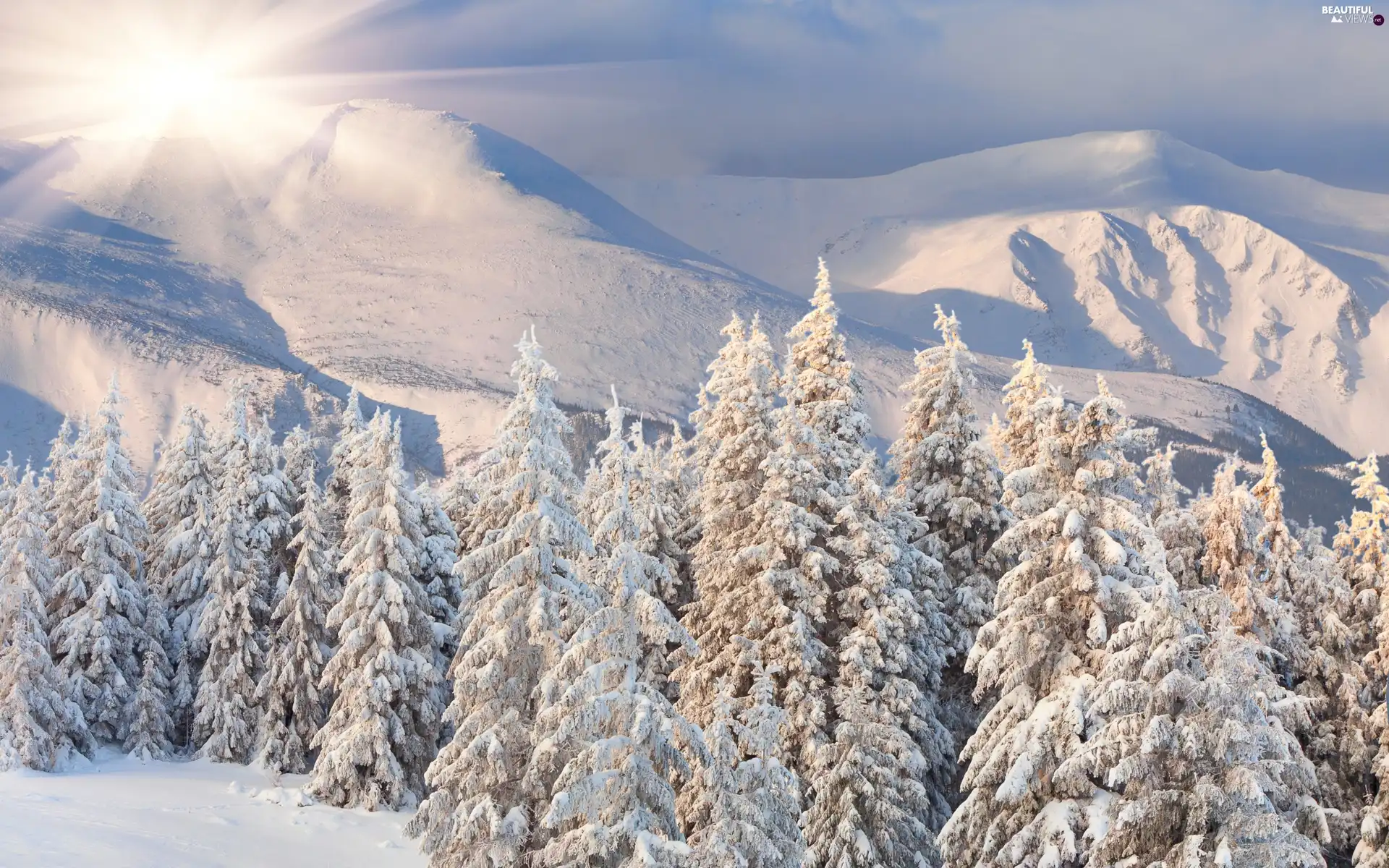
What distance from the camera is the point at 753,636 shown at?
2942 cm

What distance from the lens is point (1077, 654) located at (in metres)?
→ 25.8

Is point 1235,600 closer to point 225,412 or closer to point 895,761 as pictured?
point 895,761

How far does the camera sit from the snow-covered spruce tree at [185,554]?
141 ft

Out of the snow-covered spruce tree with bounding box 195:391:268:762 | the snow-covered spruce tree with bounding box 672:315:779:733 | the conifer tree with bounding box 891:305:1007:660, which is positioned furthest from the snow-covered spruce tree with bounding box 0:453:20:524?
the conifer tree with bounding box 891:305:1007:660

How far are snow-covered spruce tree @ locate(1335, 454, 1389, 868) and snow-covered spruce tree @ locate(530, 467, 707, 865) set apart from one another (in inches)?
697

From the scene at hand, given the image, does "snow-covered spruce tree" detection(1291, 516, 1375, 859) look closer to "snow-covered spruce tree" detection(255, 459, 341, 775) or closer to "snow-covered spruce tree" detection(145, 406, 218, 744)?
"snow-covered spruce tree" detection(255, 459, 341, 775)

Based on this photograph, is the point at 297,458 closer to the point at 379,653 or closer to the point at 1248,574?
the point at 379,653

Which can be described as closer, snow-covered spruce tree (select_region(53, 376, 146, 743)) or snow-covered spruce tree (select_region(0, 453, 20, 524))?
snow-covered spruce tree (select_region(53, 376, 146, 743))

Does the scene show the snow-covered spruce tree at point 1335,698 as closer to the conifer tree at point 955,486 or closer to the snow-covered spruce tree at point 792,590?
the conifer tree at point 955,486

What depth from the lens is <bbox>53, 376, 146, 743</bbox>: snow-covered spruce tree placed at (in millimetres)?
38688

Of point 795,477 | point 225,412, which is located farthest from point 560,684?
point 225,412

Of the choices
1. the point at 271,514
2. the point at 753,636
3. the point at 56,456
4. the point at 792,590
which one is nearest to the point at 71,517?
the point at 271,514

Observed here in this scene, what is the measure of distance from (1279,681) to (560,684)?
2286cm

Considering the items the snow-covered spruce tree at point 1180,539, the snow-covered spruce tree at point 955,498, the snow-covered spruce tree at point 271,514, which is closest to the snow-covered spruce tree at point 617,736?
the snow-covered spruce tree at point 955,498
